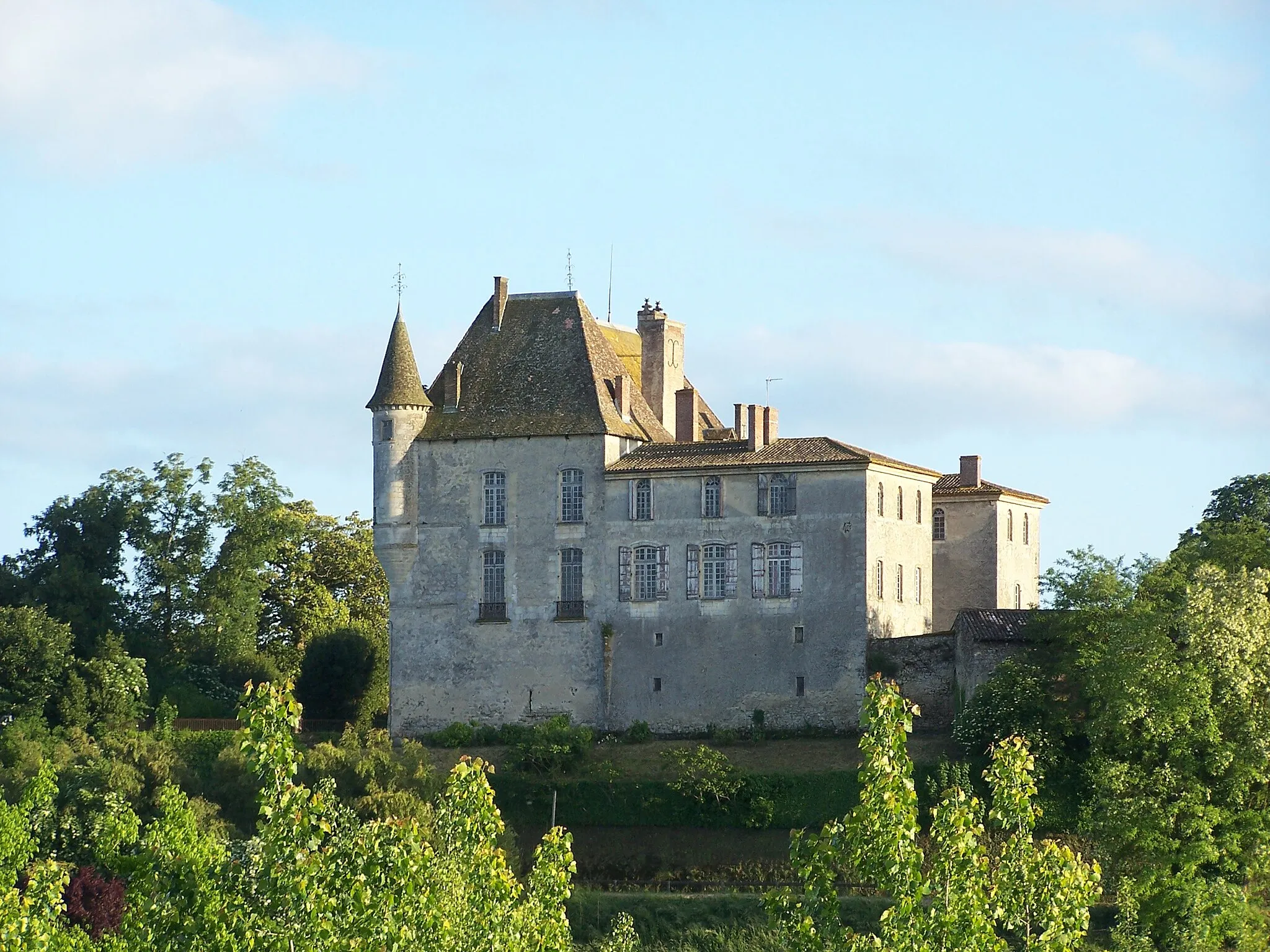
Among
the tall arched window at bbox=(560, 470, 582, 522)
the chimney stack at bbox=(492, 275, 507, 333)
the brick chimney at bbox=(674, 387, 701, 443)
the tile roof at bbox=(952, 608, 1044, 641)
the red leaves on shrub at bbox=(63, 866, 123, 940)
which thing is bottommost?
the red leaves on shrub at bbox=(63, 866, 123, 940)

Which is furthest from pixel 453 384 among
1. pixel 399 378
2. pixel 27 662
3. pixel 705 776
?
pixel 705 776

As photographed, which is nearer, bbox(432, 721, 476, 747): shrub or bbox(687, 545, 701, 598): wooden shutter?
bbox(432, 721, 476, 747): shrub

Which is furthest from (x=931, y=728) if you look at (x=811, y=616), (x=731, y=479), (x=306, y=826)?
(x=306, y=826)

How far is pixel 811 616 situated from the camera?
61656 millimetres

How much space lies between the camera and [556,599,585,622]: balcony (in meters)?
63.9

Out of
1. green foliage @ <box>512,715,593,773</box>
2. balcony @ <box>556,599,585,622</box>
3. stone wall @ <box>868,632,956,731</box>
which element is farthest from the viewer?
balcony @ <box>556,599,585,622</box>

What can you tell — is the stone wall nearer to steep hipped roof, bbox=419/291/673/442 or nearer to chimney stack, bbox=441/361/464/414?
steep hipped roof, bbox=419/291/673/442

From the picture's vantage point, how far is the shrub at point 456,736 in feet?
206

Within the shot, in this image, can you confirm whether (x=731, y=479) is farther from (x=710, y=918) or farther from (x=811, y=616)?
(x=710, y=918)

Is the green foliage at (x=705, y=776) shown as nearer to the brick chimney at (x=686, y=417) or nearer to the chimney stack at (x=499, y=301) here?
the brick chimney at (x=686, y=417)

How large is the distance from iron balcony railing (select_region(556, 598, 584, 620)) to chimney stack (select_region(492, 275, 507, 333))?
877 cm

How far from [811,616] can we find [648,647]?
462 cm

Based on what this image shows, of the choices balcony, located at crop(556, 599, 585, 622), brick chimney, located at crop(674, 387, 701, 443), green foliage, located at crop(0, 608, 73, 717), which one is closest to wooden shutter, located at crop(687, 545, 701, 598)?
balcony, located at crop(556, 599, 585, 622)

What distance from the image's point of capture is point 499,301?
6825 centimetres
